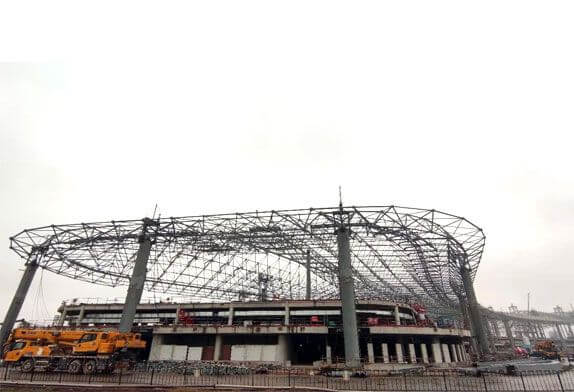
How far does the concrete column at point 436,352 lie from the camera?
131 ft

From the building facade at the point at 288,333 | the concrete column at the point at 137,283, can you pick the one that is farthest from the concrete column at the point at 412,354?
the concrete column at the point at 137,283

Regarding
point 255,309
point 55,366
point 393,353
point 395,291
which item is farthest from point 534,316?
point 55,366

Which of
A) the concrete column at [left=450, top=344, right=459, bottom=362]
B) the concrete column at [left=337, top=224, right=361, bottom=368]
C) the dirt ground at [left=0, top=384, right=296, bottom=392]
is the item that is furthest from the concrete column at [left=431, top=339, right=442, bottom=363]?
the dirt ground at [left=0, top=384, right=296, bottom=392]

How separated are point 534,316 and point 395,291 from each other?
2943 inches

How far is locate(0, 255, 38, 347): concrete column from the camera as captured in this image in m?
37.4

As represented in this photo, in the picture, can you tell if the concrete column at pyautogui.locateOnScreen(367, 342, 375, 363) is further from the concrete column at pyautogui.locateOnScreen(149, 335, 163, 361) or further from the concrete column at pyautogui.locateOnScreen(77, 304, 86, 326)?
the concrete column at pyautogui.locateOnScreen(77, 304, 86, 326)

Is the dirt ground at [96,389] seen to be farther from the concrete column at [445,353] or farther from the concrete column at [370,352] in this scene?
the concrete column at [445,353]

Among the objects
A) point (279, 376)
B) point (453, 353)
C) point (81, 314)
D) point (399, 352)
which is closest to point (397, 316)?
point (399, 352)

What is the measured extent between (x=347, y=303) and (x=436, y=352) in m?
17.1

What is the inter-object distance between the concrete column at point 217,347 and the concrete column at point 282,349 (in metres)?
6.33

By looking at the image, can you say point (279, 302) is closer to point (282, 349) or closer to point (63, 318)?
point (282, 349)

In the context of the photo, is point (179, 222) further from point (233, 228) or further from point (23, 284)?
point (23, 284)

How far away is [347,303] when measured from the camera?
1221 inches

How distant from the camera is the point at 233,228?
118 feet
